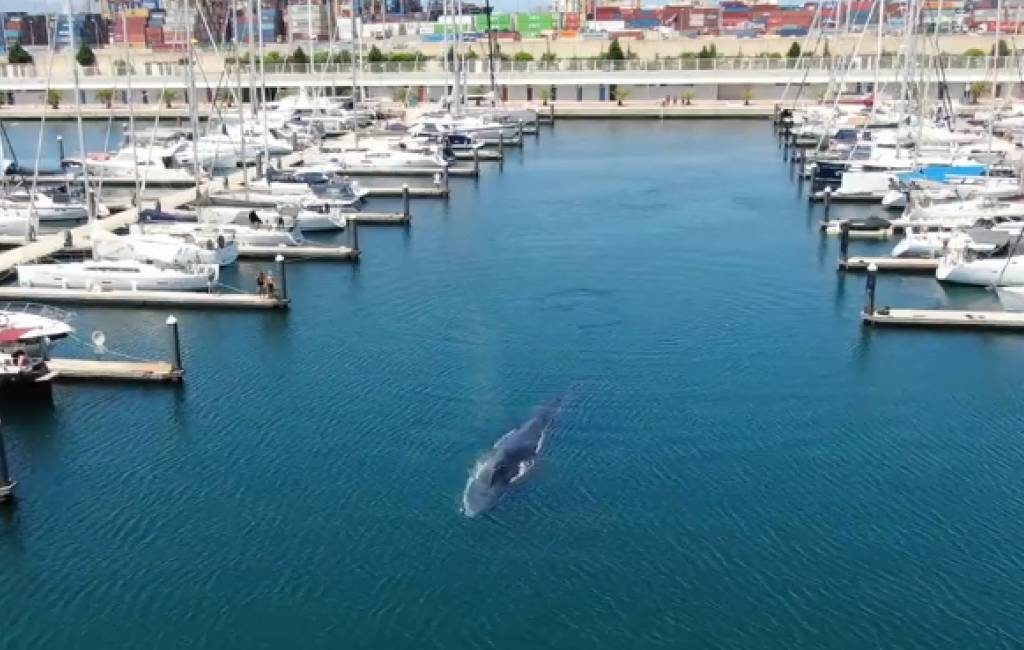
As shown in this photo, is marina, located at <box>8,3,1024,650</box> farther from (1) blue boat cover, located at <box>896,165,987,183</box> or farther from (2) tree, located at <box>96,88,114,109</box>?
(2) tree, located at <box>96,88,114,109</box>

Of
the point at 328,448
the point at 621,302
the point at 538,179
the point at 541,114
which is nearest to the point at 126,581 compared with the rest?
the point at 328,448

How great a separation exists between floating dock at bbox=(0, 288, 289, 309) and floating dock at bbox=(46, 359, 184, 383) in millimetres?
7191

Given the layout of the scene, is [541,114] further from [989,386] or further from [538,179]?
[989,386]

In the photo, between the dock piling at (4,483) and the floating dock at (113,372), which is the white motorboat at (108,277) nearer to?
the floating dock at (113,372)

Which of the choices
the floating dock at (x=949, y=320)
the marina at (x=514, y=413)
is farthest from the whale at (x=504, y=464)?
the floating dock at (x=949, y=320)

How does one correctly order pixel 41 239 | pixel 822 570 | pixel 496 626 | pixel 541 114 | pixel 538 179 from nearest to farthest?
pixel 496 626 < pixel 822 570 < pixel 41 239 < pixel 538 179 < pixel 541 114

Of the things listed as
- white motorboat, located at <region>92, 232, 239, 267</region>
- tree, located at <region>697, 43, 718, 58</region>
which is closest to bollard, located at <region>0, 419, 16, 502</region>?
white motorboat, located at <region>92, 232, 239, 267</region>

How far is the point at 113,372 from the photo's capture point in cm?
3139

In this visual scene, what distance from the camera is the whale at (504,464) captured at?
81.3 ft

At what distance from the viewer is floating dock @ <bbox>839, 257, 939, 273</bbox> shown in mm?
43562

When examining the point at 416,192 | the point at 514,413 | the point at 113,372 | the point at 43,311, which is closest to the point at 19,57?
the point at 416,192

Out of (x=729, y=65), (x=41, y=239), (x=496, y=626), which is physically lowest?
(x=496, y=626)

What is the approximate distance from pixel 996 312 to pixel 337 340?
70.6 ft

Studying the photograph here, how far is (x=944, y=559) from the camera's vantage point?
22.8 metres
